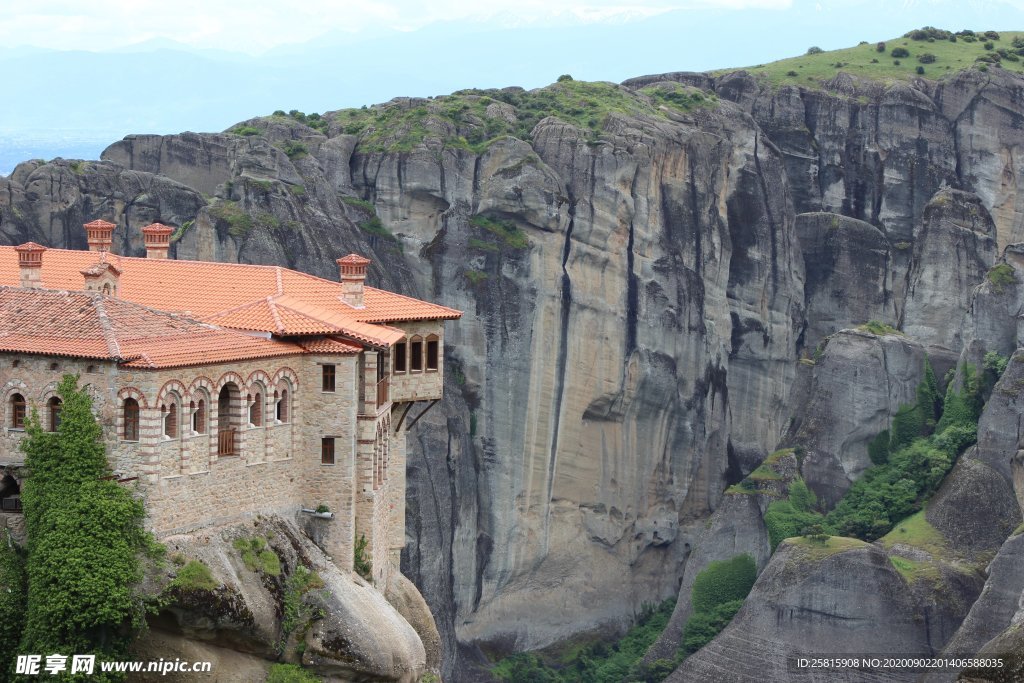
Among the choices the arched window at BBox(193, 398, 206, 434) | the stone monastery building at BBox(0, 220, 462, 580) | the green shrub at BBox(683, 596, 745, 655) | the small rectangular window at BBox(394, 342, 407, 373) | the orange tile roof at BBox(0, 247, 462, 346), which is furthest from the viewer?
the green shrub at BBox(683, 596, 745, 655)

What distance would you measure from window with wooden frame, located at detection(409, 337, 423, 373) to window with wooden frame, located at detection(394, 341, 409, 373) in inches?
9.6

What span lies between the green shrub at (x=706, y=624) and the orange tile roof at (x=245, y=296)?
3868 centimetres

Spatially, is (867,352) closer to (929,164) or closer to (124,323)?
(929,164)

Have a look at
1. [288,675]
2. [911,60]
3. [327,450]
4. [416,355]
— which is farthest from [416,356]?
→ [911,60]

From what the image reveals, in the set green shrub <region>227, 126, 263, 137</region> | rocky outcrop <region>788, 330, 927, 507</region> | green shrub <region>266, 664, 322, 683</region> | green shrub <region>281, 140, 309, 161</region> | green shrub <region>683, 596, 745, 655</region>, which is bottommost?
green shrub <region>683, 596, 745, 655</region>

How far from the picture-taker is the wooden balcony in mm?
59312

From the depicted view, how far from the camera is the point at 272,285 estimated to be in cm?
6500

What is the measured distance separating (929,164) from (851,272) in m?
8.78

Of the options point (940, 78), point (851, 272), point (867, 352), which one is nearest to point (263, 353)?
point (867, 352)

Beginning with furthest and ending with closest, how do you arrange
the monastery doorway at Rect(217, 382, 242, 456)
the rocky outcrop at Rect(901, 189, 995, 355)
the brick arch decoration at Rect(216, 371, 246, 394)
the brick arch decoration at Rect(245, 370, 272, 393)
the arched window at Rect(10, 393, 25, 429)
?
the rocky outcrop at Rect(901, 189, 995, 355), the brick arch decoration at Rect(245, 370, 272, 393), the monastery doorway at Rect(217, 382, 242, 456), the brick arch decoration at Rect(216, 371, 246, 394), the arched window at Rect(10, 393, 25, 429)

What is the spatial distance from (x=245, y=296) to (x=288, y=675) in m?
10.8

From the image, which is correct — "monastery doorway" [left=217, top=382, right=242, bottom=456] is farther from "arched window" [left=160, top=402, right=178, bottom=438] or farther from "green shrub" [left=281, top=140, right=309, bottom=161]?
"green shrub" [left=281, top=140, right=309, bottom=161]

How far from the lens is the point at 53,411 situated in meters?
57.8

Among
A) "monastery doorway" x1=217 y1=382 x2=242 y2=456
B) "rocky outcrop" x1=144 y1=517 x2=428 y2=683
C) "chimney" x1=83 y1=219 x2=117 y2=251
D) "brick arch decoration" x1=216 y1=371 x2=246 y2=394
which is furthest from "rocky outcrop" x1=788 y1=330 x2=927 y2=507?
"brick arch decoration" x1=216 y1=371 x2=246 y2=394
